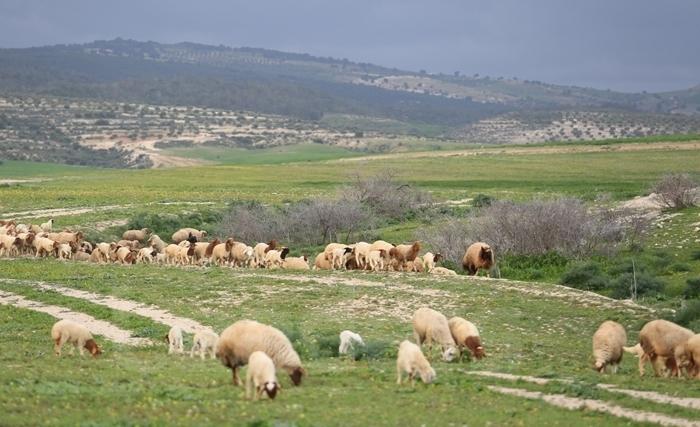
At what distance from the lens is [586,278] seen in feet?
115

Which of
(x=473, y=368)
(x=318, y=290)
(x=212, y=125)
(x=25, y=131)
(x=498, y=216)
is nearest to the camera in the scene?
(x=473, y=368)

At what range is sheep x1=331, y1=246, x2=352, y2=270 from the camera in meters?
36.5

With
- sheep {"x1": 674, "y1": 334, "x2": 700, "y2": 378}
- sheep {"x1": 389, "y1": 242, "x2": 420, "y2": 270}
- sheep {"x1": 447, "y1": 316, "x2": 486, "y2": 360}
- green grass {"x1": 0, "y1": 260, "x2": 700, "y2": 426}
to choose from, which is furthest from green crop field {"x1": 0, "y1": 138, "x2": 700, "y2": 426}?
sheep {"x1": 389, "y1": 242, "x2": 420, "y2": 270}

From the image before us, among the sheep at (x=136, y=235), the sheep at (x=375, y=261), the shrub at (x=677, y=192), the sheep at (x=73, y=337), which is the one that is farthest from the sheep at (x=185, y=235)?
the sheep at (x=73, y=337)

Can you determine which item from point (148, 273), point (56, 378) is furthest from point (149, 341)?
point (148, 273)

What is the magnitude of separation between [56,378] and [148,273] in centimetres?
1739

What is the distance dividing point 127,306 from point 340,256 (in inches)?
404

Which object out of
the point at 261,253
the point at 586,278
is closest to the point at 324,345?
the point at 586,278

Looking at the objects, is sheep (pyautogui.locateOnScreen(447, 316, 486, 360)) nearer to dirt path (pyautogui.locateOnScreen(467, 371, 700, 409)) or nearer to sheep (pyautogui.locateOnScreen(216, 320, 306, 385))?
dirt path (pyautogui.locateOnScreen(467, 371, 700, 409))

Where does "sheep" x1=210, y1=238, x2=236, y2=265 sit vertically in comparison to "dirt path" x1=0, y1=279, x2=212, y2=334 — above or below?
below

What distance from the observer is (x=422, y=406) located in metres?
15.6

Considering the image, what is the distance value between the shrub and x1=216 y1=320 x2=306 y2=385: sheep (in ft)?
127

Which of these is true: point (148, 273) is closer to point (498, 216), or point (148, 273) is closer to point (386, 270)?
point (386, 270)

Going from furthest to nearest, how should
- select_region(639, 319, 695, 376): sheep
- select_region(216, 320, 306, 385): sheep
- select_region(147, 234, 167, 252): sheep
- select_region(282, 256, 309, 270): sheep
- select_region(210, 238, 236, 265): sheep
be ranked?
select_region(147, 234, 167, 252): sheep, select_region(210, 238, 236, 265): sheep, select_region(282, 256, 309, 270): sheep, select_region(639, 319, 695, 376): sheep, select_region(216, 320, 306, 385): sheep
